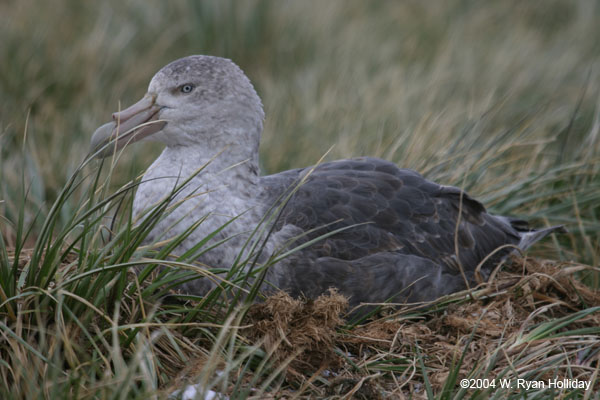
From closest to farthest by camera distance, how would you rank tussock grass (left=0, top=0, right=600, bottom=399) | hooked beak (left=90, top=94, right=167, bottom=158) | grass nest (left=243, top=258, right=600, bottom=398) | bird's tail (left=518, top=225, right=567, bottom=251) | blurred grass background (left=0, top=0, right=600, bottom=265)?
tussock grass (left=0, top=0, right=600, bottom=399), grass nest (left=243, top=258, right=600, bottom=398), hooked beak (left=90, top=94, right=167, bottom=158), bird's tail (left=518, top=225, right=567, bottom=251), blurred grass background (left=0, top=0, right=600, bottom=265)

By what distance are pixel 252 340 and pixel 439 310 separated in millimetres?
963

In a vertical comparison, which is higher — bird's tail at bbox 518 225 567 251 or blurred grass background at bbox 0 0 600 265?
blurred grass background at bbox 0 0 600 265

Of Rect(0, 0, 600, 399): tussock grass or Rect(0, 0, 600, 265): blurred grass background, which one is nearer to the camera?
Rect(0, 0, 600, 399): tussock grass

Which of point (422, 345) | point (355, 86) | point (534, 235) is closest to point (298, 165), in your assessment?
point (355, 86)

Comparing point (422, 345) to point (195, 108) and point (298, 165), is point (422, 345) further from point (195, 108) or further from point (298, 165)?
point (298, 165)

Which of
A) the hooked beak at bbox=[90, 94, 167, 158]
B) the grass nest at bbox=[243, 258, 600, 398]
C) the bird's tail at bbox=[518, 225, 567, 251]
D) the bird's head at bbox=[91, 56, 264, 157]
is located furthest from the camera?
the bird's tail at bbox=[518, 225, 567, 251]

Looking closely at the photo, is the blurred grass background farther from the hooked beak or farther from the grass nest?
the grass nest

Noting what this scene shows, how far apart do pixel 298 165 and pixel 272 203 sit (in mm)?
1425

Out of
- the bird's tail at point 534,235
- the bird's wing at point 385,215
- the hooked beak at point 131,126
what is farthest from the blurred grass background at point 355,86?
the hooked beak at point 131,126

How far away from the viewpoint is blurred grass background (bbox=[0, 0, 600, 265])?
4.21 meters

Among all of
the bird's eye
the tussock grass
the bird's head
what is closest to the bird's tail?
the tussock grass

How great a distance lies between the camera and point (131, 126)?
3.08m

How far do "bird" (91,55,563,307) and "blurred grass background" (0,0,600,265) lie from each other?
1.93ft

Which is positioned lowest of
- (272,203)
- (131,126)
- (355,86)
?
(355,86)
